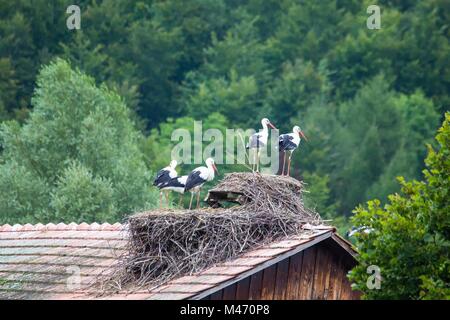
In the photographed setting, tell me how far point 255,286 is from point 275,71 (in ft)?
180

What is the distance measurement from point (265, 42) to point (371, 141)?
10.5m

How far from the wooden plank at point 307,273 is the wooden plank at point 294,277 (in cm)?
7

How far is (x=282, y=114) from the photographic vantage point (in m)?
66.9

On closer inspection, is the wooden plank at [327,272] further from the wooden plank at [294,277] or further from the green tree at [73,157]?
the green tree at [73,157]

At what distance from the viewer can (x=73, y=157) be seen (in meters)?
42.2

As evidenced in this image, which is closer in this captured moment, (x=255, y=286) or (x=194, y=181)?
(x=255, y=286)

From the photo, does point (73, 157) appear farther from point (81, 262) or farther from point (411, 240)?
point (411, 240)

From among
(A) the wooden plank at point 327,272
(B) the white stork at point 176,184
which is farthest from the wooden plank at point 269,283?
(B) the white stork at point 176,184

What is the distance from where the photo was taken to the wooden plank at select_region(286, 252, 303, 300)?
17.9 m

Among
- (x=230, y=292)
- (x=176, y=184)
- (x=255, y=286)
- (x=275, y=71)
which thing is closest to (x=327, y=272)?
(x=255, y=286)

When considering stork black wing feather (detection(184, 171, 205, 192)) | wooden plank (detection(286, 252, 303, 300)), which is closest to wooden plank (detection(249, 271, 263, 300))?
wooden plank (detection(286, 252, 303, 300))
